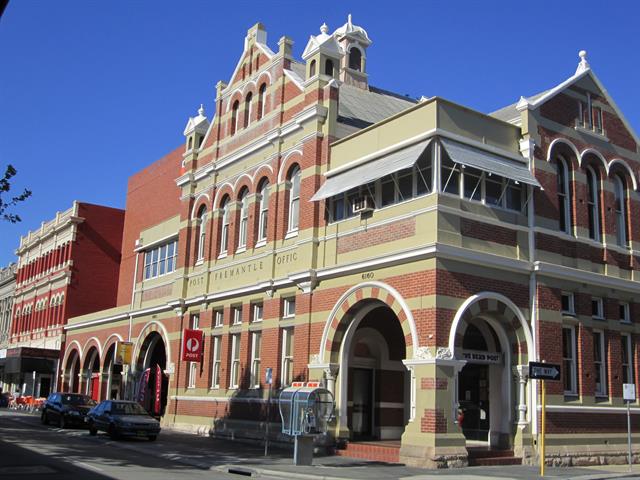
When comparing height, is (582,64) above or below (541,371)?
above

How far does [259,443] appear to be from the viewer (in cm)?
2447

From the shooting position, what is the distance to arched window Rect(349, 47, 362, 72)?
1326 inches

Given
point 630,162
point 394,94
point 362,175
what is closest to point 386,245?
point 362,175

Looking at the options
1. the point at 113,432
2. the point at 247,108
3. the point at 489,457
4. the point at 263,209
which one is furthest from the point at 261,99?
the point at 489,457

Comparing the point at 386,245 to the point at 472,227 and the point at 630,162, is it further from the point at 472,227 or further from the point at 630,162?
the point at 630,162

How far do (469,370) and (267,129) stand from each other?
11.7 m

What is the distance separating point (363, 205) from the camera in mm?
21891

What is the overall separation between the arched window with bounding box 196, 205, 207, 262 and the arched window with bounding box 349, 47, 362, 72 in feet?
31.0

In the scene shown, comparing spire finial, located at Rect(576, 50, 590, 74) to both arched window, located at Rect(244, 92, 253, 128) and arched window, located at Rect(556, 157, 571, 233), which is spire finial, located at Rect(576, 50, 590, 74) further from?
arched window, located at Rect(244, 92, 253, 128)

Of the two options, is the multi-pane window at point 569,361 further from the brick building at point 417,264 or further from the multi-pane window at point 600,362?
the multi-pane window at point 600,362

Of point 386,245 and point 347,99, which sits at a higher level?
point 347,99

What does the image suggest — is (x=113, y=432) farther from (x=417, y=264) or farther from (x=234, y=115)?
(x=234, y=115)

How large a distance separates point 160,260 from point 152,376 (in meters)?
→ 5.74

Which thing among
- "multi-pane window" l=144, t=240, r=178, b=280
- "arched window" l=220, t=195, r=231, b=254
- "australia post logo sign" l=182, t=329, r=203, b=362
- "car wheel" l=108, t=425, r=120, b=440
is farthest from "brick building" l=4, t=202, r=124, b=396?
"car wheel" l=108, t=425, r=120, b=440
